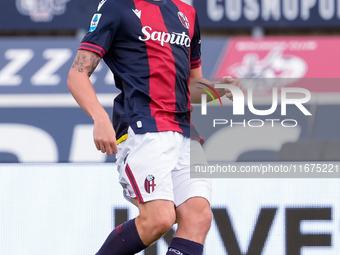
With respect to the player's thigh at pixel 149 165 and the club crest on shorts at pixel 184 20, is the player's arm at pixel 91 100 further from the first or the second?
the club crest on shorts at pixel 184 20

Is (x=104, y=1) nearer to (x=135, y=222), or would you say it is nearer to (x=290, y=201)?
(x=135, y=222)

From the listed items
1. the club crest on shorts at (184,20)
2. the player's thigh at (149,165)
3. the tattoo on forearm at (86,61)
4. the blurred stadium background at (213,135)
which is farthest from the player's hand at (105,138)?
the blurred stadium background at (213,135)

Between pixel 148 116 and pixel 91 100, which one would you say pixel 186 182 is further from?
pixel 91 100

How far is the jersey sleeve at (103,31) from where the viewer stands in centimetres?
173

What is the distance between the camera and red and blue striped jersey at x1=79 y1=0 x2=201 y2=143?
1743mm

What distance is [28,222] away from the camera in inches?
95.7

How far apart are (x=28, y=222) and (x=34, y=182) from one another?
0.19 m

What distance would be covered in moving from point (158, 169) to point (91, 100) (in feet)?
1.05

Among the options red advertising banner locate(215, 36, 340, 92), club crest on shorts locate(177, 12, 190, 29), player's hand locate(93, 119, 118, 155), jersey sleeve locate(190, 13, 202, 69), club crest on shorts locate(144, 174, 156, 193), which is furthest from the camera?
red advertising banner locate(215, 36, 340, 92)

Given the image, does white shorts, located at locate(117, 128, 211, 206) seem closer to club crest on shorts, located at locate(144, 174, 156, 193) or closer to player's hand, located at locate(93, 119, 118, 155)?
club crest on shorts, located at locate(144, 174, 156, 193)

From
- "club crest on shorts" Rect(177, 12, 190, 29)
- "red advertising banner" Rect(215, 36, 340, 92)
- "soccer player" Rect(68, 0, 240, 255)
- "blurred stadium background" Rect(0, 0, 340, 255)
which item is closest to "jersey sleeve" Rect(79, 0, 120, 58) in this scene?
"soccer player" Rect(68, 0, 240, 255)

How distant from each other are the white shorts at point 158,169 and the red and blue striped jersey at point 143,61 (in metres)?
0.04

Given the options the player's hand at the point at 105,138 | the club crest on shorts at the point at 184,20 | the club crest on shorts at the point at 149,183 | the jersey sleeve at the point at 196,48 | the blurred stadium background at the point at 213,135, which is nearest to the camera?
the player's hand at the point at 105,138

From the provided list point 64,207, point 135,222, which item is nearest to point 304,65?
point 64,207
